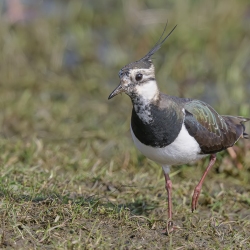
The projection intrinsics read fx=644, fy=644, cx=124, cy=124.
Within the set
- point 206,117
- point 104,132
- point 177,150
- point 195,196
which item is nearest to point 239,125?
point 206,117

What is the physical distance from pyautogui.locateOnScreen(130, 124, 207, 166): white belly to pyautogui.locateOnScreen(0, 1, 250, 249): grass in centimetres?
48

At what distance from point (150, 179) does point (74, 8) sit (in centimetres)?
439

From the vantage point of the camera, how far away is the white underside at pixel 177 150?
460cm

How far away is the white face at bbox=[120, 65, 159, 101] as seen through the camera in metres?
4.49

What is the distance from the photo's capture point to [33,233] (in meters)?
4.34

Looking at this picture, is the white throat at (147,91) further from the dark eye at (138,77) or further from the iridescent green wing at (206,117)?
the iridescent green wing at (206,117)

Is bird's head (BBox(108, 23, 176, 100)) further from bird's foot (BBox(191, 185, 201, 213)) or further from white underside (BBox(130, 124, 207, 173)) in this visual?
bird's foot (BBox(191, 185, 201, 213))

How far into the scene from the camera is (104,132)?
6992mm

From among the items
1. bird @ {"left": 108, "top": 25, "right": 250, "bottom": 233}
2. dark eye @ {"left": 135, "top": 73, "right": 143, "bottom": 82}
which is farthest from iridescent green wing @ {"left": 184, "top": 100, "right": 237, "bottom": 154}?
dark eye @ {"left": 135, "top": 73, "right": 143, "bottom": 82}

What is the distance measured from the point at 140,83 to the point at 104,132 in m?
2.53

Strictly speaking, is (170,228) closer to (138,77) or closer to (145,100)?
(145,100)

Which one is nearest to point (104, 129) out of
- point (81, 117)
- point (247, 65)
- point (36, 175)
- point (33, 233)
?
point (81, 117)

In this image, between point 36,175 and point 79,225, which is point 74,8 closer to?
point 36,175

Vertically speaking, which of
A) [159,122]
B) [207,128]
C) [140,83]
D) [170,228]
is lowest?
[170,228]
